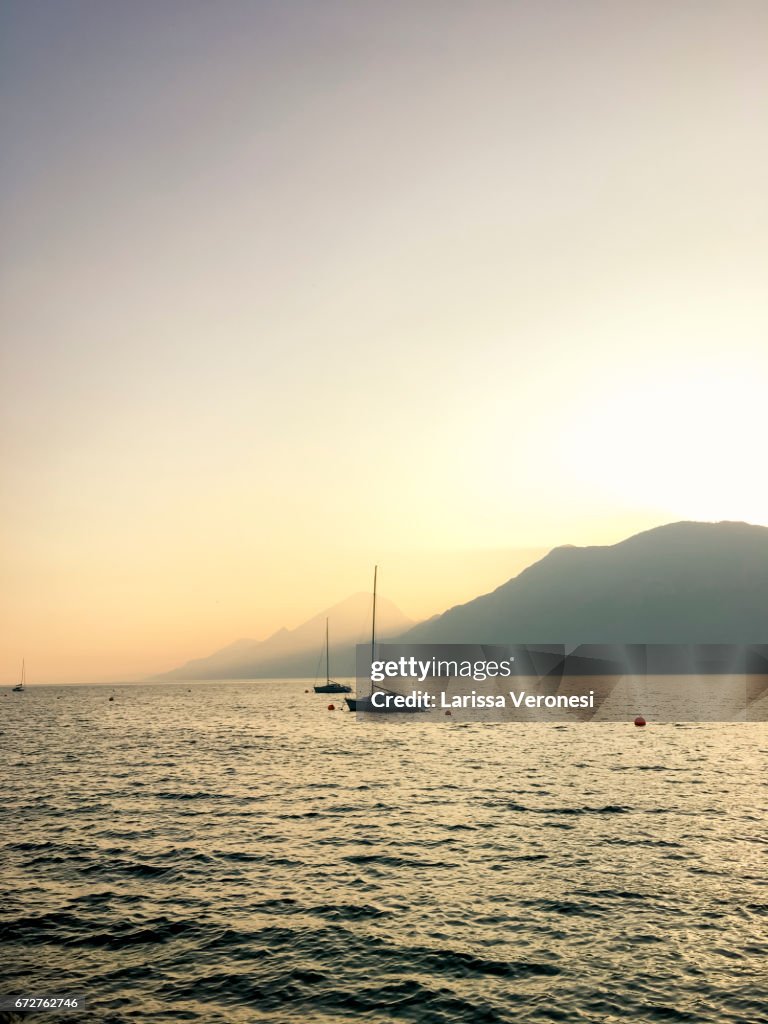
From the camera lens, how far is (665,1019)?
15.7 m

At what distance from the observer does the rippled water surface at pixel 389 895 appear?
17.0 m

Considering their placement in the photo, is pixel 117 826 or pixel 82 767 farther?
pixel 82 767

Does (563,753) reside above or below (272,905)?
below

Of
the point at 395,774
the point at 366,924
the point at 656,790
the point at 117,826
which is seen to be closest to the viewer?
the point at 366,924

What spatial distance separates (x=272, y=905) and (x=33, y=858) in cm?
1255

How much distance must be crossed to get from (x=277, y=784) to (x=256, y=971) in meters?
31.0

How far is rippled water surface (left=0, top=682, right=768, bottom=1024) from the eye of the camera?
17000mm

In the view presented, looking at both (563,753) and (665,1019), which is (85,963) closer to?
(665,1019)

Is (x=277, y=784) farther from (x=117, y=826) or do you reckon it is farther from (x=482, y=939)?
(x=482, y=939)

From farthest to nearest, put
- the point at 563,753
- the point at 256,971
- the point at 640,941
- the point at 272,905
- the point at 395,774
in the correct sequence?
the point at 563,753 → the point at 395,774 → the point at 272,905 → the point at 640,941 → the point at 256,971

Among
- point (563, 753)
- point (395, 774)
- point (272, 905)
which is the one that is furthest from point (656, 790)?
point (272, 905)

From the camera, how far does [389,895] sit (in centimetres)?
2431

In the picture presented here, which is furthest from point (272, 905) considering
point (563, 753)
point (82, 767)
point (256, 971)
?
point (563, 753)

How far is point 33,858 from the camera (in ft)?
97.0
